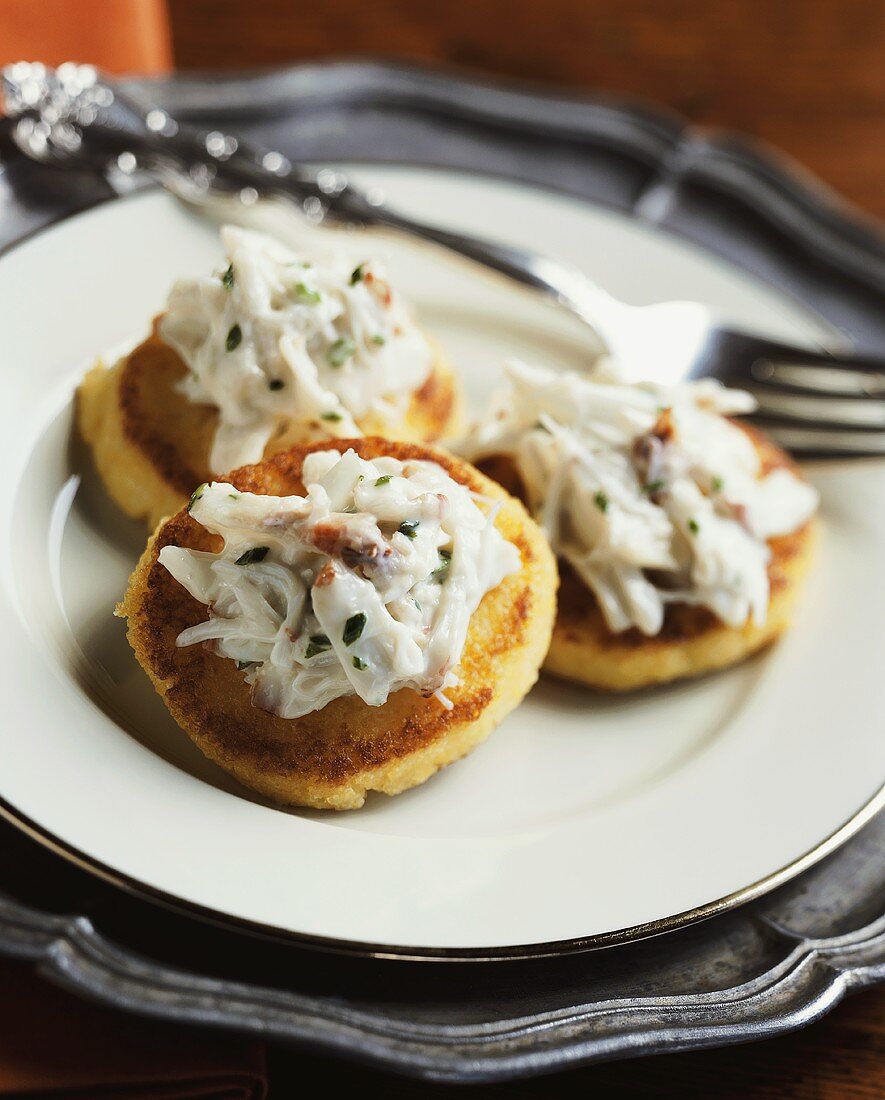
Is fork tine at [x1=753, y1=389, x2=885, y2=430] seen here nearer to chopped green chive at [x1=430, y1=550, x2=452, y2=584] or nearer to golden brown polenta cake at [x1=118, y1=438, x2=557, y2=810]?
golden brown polenta cake at [x1=118, y1=438, x2=557, y2=810]

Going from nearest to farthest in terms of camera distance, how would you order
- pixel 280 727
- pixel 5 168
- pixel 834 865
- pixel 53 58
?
pixel 280 727 → pixel 834 865 → pixel 5 168 → pixel 53 58

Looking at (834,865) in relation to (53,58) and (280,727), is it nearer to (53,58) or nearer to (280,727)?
(280,727)

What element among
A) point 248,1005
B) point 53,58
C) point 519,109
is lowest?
point 248,1005

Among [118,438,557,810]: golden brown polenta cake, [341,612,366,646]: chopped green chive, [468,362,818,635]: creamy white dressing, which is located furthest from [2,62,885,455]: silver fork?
[341,612,366,646]: chopped green chive

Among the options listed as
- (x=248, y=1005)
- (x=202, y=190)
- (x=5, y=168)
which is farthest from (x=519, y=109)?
(x=248, y=1005)

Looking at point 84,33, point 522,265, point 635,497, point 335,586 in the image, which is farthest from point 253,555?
point 84,33

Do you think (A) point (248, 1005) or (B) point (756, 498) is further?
(B) point (756, 498)
